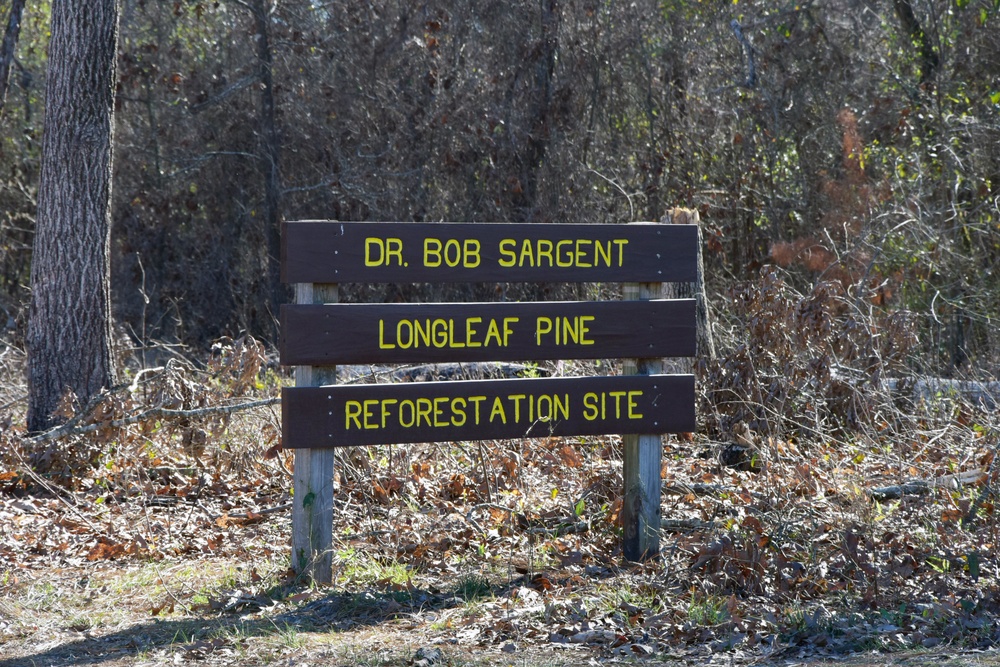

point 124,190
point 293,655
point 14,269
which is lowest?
point 293,655

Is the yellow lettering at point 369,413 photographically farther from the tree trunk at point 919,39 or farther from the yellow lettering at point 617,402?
the tree trunk at point 919,39

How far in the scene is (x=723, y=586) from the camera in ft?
16.7

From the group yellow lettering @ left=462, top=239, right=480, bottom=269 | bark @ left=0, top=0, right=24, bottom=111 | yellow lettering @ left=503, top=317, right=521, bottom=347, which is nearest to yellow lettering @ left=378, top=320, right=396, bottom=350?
yellow lettering @ left=462, top=239, right=480, bottom=269

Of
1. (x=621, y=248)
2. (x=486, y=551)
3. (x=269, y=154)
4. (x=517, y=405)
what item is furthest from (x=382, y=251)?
(x=269, y=154)

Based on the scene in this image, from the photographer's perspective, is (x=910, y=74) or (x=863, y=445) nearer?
(x=863, y=445)

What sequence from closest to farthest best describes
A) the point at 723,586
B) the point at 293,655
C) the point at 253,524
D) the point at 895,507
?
the point at 293,655
the point at 723,586
the point at 895,507
the point at 253,524

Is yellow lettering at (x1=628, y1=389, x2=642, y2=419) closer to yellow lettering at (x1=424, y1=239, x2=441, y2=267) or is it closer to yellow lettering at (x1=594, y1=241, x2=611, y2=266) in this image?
yellow lettering at (x1=594, y1=241, x2=611, y2=266)

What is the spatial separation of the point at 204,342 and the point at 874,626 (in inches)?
514

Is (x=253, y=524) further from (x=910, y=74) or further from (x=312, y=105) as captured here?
(x=910, y=74)

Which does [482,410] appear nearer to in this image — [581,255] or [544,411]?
[544,411]

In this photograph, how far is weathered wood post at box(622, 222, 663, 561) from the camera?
572cm

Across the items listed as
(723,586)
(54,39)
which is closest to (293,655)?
(723,586)

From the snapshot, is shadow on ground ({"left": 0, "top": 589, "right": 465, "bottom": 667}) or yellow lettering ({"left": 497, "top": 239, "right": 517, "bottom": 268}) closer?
shadow on ground ({"left": 0, "top": 589, "right": 465, "bottom": 667})

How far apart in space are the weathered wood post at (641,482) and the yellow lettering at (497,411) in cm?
76
